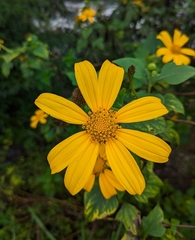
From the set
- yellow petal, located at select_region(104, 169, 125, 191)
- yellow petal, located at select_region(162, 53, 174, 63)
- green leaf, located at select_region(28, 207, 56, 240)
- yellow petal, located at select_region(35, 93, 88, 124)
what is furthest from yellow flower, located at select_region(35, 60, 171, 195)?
green leaf, located at select_region(28, 207, 56, 240)

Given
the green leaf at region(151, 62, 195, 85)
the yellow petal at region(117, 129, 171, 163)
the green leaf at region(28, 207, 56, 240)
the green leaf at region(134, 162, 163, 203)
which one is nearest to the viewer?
the yellow petal at region(117, 129, 171, 163)

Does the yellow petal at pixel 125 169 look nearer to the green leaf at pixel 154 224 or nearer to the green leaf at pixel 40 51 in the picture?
the green leaf at pixel 154 224

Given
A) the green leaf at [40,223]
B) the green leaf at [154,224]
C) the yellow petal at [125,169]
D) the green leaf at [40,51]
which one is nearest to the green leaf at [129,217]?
the green leaf at [154,224]

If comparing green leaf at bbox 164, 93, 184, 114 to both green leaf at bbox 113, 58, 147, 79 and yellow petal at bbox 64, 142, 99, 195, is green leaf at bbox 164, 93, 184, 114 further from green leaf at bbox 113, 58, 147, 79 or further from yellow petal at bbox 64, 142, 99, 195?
yellow petal at bbox 64, 142, 99, 195

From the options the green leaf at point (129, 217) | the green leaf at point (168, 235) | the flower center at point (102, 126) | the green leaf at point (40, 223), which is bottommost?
the green leaf at point (40, 223)

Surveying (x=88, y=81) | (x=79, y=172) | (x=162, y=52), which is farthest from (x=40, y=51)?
(x=79, y=172)

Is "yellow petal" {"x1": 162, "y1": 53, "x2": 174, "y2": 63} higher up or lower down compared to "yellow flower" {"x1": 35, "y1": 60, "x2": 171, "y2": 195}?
lower down
